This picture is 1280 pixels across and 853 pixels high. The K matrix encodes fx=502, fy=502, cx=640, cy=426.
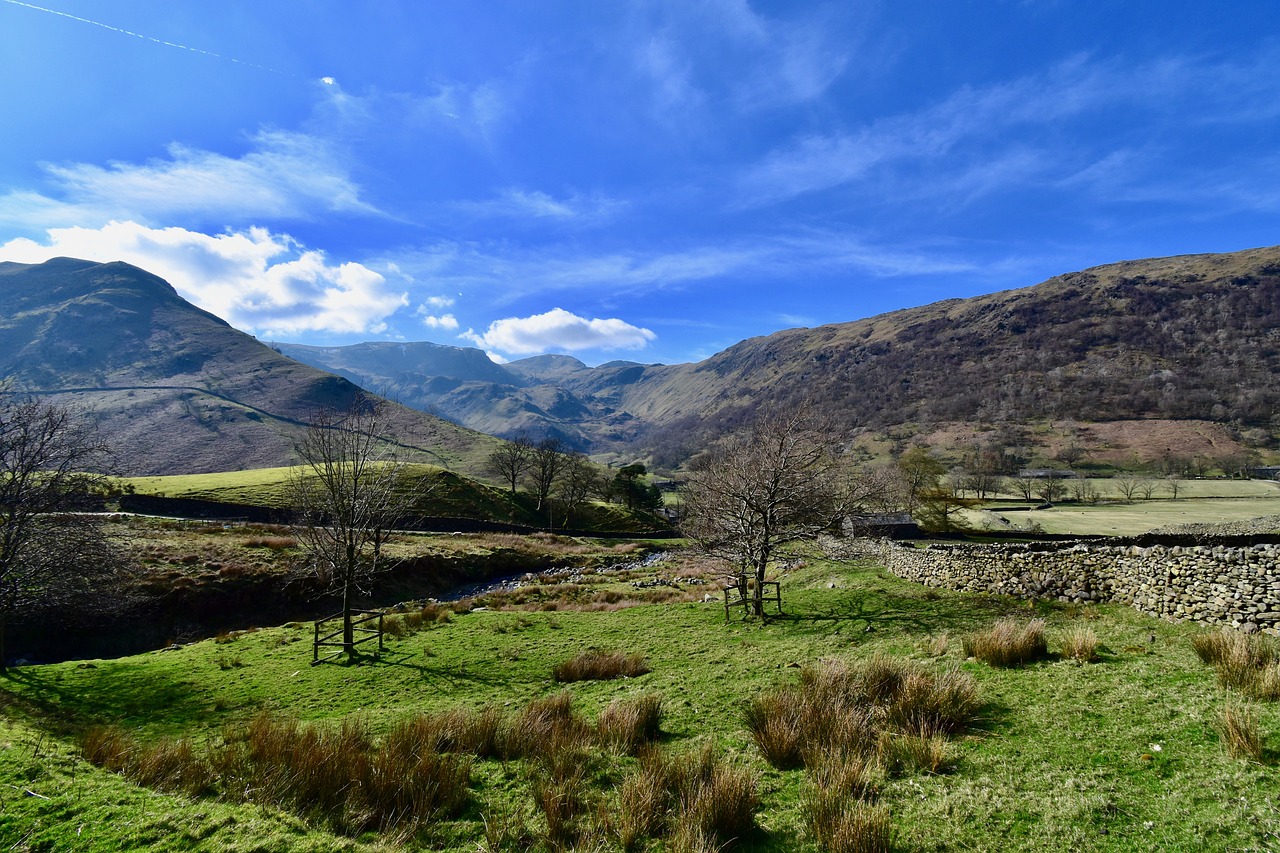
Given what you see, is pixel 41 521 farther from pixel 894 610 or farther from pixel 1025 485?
pixel 1025 485

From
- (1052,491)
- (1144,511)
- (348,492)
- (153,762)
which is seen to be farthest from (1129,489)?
(153,762)

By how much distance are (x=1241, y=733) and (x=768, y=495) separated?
13.1 m

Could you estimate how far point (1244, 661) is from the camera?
25.0 feet

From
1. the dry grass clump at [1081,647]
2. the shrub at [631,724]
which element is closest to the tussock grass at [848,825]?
the shrub at [631,724]

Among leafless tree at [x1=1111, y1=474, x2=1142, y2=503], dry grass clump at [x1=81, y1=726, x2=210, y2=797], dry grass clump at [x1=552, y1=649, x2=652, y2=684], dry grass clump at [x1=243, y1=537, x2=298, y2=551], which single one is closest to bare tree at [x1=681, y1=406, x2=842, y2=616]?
dry grass clump at [x1=552, y1=649, x2=652, y2=684]

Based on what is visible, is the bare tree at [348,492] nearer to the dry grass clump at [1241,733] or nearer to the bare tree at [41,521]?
the bare tree at [41,521]

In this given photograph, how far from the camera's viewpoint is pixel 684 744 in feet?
24.1

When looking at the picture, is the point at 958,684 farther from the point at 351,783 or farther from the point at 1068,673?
the point at 351,783

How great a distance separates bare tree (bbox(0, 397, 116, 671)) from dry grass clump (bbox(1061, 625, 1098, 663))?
81.4ft

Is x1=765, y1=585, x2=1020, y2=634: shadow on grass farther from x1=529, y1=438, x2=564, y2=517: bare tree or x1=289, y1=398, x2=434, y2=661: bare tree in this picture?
x1=529, y1=438, x2=564, y2=517: bare tree

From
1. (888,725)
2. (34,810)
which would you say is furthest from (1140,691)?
(34,810)

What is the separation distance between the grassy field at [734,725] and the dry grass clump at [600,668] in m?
0.55

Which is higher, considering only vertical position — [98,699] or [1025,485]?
[1025,485]

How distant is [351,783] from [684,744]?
A: 4304 millimetres
